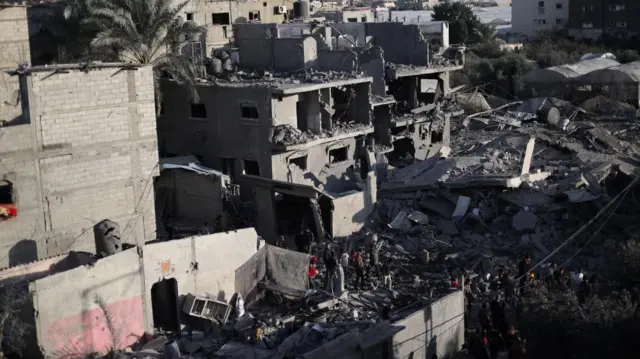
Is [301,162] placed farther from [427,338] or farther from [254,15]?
[254,15]

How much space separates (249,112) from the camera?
98.2 feet

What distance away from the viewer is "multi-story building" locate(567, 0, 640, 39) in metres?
65.9

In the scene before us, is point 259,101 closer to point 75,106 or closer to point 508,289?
point 75,106

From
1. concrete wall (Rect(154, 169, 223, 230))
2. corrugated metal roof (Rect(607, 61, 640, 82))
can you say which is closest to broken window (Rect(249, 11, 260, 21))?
corrugated metal roof (Rect(607, 61, 640, 82))

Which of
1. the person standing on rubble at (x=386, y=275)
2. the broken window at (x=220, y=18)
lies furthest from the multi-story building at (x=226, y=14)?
the person standing on rubble at (x=386, y=275)

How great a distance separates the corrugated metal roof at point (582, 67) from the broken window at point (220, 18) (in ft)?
52.5

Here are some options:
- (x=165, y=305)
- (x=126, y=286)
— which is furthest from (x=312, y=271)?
(x=126, y=286)

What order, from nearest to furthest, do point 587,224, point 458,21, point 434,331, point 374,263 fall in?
point 434,331 < point 374,263 < point 587,224 < point 458,21

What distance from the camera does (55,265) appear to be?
67.5 feet

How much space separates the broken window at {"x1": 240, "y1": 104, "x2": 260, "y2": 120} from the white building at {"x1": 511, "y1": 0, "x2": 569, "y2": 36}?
152 ft

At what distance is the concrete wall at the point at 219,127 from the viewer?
29.5 metres

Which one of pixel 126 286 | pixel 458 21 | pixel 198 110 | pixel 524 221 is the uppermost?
pixel 458 21

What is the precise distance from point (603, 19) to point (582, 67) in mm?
20505

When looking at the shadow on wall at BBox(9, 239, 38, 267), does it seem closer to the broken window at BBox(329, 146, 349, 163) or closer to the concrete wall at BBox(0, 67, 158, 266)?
the concrete wall at BBox(0, 67, 158, 266)
